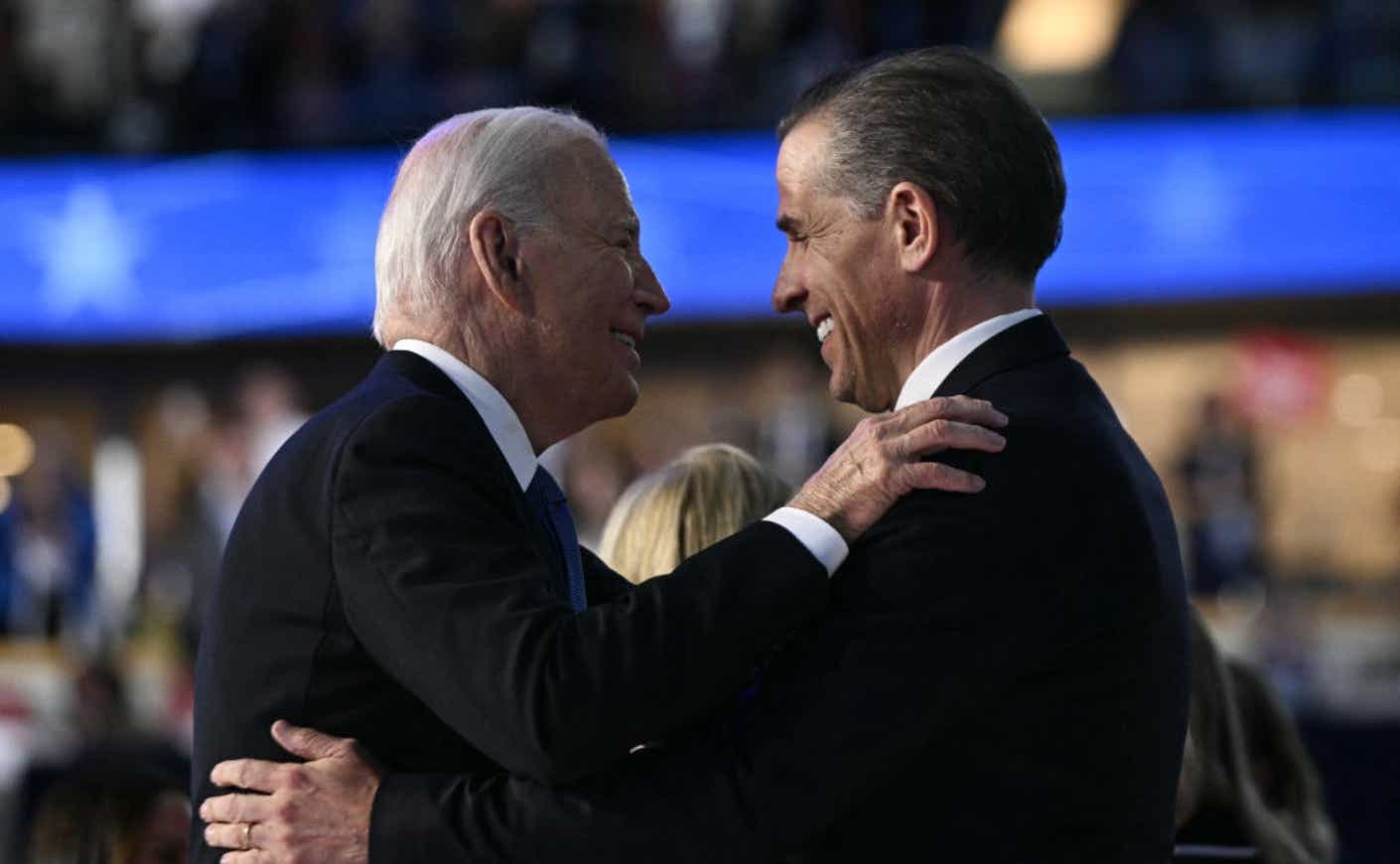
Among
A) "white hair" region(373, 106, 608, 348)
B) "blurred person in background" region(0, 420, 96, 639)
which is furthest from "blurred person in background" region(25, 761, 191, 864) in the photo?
"blurred person in background" region(0, 420, 96, 639)

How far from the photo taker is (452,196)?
92.7 inches

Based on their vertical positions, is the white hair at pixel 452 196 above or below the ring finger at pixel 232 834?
above

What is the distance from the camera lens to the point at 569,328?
7.91ft

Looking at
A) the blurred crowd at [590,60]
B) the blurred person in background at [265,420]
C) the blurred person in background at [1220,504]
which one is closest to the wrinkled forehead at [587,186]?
the blurred person in background at [1220,504]

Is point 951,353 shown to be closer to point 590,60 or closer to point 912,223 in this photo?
point 912,223

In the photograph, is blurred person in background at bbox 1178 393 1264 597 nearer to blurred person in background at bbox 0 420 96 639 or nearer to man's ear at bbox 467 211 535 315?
blurred person in background at bbox 0 420 96 639

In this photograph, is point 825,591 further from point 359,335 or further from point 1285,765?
point 359,335

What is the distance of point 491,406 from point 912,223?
514 mm

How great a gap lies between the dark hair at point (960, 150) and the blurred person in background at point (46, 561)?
9.23 m

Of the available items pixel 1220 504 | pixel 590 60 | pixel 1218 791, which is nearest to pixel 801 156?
pixel 1218 791

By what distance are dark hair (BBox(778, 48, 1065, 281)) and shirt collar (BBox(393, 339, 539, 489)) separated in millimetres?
463

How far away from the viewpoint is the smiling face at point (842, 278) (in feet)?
7.70

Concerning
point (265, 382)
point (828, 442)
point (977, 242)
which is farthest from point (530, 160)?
Result: point (265, 382)

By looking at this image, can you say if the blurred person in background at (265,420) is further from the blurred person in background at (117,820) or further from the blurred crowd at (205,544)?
the blurred person in background at (117,820)
